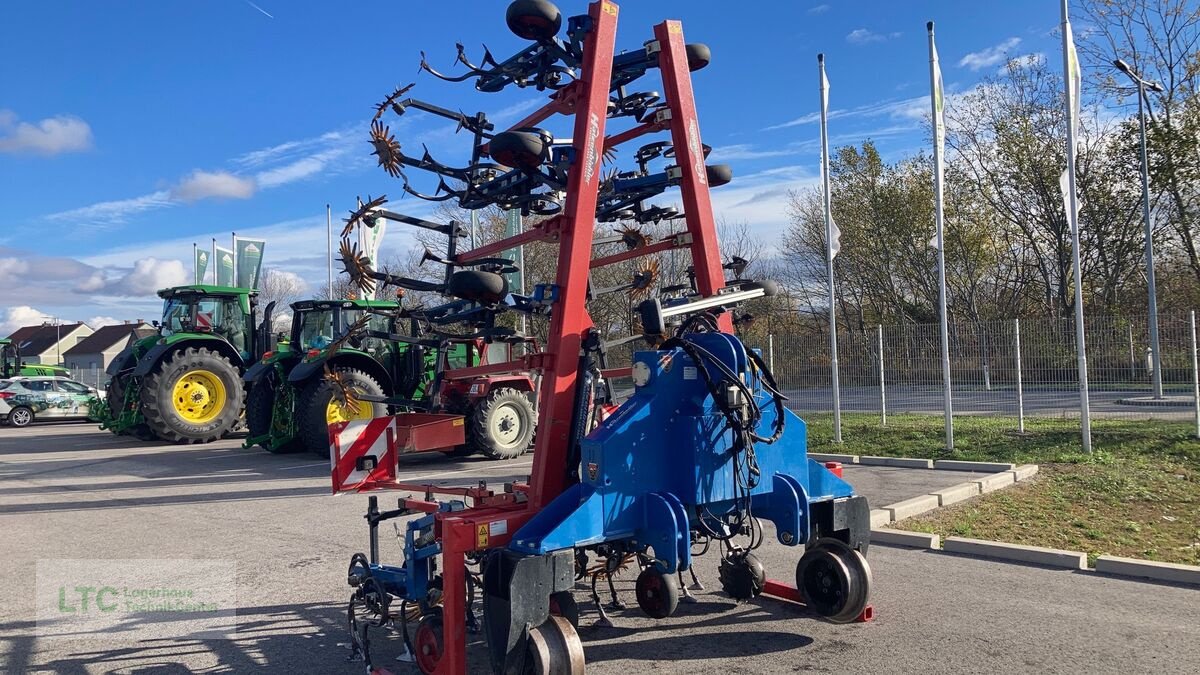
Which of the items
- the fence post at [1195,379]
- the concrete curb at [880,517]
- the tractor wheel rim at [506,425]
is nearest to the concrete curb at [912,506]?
the concrete curb at [880,517]

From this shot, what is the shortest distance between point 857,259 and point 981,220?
591cm

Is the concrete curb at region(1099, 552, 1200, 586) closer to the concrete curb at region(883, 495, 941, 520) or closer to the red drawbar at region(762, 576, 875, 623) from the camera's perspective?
the concrete curb at region(883, 495, 941, 520)

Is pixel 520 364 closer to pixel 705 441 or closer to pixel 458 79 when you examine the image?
pixel 705 441

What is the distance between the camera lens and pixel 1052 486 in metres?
9.40

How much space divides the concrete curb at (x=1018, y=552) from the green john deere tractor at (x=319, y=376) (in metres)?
8.79

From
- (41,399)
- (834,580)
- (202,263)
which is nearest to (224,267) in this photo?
(202,263)

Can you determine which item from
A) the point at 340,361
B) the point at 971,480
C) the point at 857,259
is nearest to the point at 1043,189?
the point at 857,259

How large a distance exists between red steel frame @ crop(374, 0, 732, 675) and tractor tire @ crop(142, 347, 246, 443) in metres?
13.0

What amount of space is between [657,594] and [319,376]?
32.5 ft

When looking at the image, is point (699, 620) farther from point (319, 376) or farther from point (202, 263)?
point (202, 263)

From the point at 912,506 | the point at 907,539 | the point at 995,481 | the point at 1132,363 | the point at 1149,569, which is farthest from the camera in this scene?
the point at 1132,363

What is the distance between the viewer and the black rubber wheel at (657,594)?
17.1 ft

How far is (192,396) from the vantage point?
16.5 meters

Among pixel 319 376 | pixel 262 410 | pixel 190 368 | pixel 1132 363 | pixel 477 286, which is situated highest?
pixel 477 286
